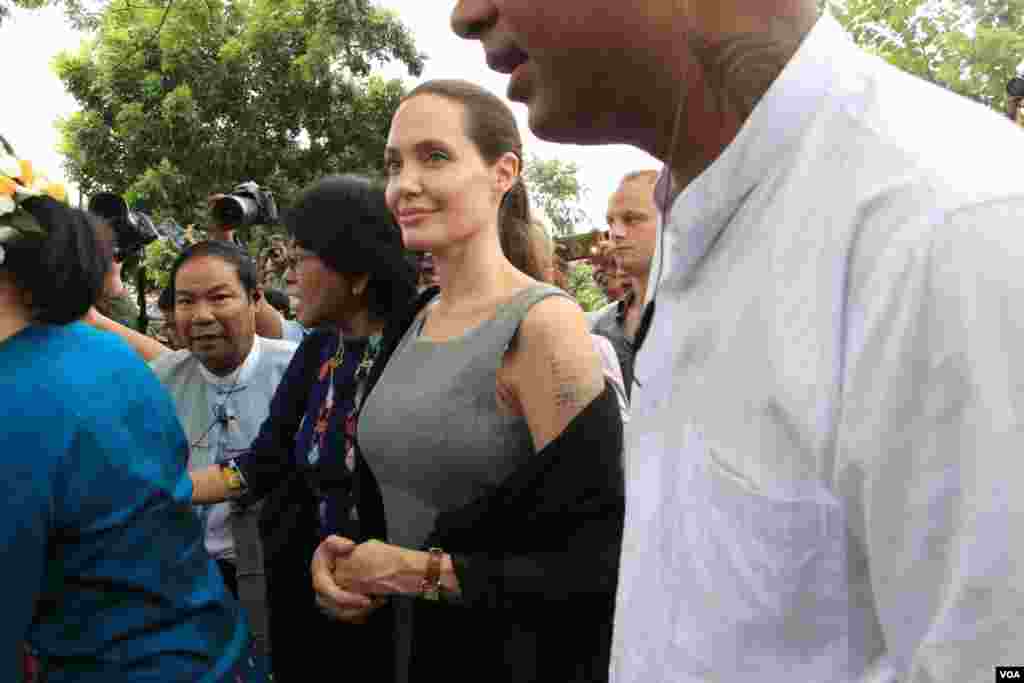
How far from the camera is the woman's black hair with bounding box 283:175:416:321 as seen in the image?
2551 millimetres

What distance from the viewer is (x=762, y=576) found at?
0.64 metres

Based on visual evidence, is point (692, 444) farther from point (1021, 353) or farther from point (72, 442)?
point (72, 442)

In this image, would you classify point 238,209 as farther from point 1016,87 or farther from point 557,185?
point 557,185

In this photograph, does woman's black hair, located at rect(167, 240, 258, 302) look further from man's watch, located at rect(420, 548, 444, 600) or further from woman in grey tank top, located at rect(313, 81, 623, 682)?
man's watch, located at rect(420, 548, 444, 600)

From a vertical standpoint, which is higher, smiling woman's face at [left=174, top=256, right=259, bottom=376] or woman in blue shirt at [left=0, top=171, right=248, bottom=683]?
smiling woman's face at [left=174, top=256, right=259, bottom=376]

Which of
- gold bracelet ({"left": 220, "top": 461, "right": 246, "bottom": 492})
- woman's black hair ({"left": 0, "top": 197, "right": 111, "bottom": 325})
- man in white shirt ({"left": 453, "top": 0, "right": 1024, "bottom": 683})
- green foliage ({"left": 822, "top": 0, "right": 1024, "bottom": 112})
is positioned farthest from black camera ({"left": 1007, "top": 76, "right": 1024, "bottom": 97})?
green foliage ({"left": 822, "top": 0, "right": 1024, "bottom": 112})

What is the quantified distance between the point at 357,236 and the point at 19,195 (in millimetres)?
832

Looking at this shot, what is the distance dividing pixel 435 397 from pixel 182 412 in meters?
1.75

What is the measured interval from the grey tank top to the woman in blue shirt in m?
0.41

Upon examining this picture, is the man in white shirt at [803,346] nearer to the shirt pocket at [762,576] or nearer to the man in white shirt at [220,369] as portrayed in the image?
the shirt pocket at [762,576]

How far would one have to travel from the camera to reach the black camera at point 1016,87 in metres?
4.22

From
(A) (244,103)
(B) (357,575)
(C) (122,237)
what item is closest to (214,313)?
(C) (122,237)

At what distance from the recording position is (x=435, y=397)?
1.84 m

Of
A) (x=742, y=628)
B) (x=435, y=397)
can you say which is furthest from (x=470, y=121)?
(x=742, y=628)
